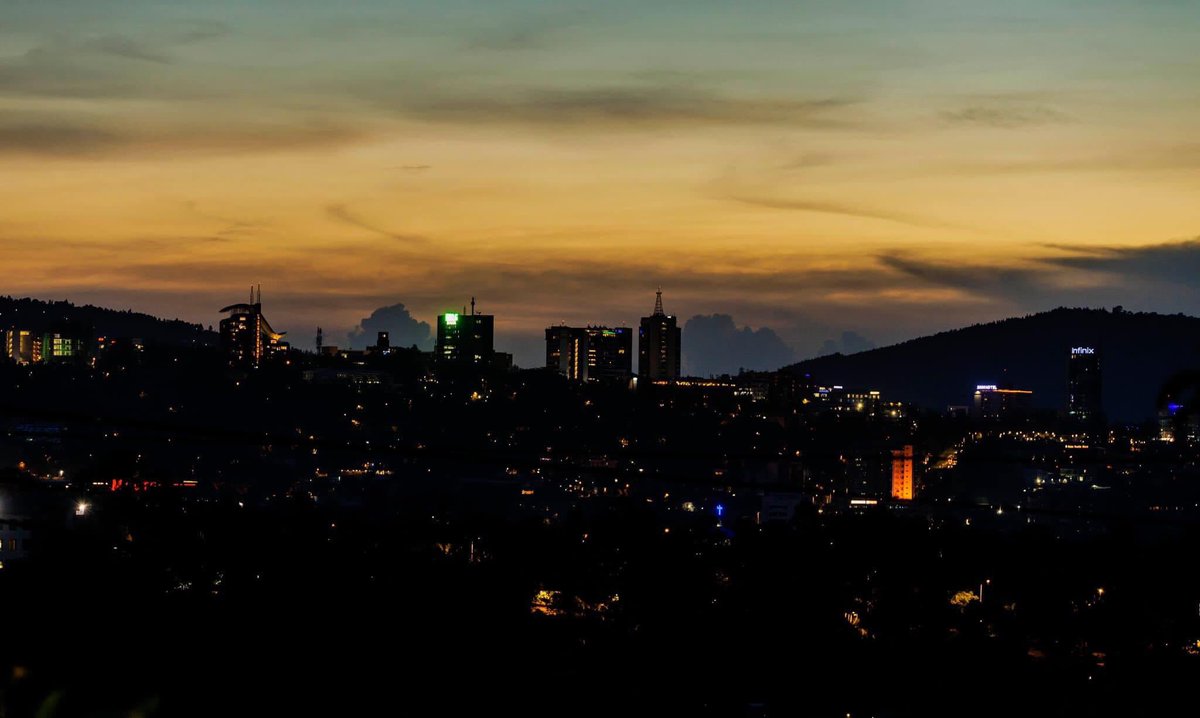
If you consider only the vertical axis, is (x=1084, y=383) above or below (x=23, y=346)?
below

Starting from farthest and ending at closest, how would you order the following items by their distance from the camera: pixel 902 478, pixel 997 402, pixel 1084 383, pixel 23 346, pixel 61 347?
1. pixel 1084 383
2. pixel 997 402
3. pixel 23 346
4. pixel 61 347
5. pixel 902 478

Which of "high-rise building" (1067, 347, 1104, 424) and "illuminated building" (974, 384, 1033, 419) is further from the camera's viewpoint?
"high-rise building" (1067, 347, 1104, 424)

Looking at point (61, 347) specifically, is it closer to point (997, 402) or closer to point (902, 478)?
point (902, 478)

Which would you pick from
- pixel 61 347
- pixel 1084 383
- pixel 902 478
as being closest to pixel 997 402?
pixel 1084 383

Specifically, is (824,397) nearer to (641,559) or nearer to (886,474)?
(886,474)

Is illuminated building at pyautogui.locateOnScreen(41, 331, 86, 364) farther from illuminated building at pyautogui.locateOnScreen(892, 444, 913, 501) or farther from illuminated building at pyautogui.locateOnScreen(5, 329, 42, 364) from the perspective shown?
illuminated building at pyautogui.locateOnScreen(892, 444, 913, 501)

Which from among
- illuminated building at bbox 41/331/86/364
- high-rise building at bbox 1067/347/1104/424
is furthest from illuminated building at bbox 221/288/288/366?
high-rise building at bbox 1067/347/1104/424

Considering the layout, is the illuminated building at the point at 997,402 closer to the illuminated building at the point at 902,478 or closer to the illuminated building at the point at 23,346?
the illuminated building at the point at 902,478

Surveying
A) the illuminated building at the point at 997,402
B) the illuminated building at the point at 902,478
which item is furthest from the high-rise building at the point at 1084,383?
the illuminated building at the point at 902,478

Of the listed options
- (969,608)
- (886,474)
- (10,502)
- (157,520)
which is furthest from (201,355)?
(969,608)
